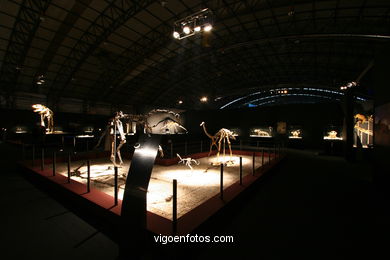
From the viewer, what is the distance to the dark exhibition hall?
8.82 feet

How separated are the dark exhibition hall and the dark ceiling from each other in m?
0.12

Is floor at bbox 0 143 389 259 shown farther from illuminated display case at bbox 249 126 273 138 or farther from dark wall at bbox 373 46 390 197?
illuminated display case at bbox 249 126 273 138

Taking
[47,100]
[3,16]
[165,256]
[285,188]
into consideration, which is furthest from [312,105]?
[47,100]

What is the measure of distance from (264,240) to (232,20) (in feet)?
46.3

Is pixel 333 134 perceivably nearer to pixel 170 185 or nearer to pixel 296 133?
pixel 296 133

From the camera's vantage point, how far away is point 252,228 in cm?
313

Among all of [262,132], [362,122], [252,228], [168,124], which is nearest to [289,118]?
[262,132]

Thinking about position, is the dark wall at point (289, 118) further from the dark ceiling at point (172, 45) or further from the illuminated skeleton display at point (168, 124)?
the illuminated skeleton display at point (168, 124)

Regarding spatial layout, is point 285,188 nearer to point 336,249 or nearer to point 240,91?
point 336,249

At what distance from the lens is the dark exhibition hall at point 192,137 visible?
269 cm

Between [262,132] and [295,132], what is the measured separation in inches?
120

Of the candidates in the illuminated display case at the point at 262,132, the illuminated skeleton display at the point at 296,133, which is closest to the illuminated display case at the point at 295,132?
the illuminated skeleton display at the point at 296,133

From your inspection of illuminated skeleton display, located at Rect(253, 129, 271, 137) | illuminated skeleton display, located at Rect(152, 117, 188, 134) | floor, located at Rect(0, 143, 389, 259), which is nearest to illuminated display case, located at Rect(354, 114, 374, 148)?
illuminated skeleton display, located at Rect(253, 129, 271, 137)

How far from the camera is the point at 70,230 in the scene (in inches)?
120
